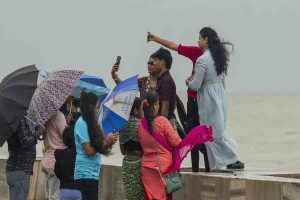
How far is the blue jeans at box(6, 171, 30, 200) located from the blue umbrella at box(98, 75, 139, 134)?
3.47 feet

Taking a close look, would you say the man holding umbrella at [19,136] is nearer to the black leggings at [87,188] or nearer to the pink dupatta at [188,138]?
the black leggings at [87,188]

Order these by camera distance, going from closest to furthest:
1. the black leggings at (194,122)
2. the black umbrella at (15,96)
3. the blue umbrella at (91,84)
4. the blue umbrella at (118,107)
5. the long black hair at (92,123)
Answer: the long black hair at (92,123)
the blue umbrella at (118,107)
the black umbrella at (15,96)
the black leggings at (194,122)
the blue umbrella at (91,84)

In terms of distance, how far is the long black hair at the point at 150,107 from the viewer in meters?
9.41

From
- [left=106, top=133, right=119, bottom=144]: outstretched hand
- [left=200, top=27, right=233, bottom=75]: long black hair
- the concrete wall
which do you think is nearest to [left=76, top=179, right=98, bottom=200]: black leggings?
[left=106, top=133, right=119, bottom=144]: outstretched hand

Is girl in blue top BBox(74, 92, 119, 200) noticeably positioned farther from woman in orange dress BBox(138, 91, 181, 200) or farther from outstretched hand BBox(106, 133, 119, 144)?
woman in orange dress BBox(138, 91, 181, 200)

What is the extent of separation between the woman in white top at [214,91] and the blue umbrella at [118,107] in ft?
4.34

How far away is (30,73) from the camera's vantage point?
409 inches

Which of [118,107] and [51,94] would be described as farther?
[51,94]

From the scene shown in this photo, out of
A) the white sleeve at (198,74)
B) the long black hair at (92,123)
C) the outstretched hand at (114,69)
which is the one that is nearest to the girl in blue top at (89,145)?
the long black hair at (92,123)

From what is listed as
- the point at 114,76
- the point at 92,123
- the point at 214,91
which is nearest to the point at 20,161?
the point at 92,123

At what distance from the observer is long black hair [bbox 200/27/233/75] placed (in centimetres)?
1095

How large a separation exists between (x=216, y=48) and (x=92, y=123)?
2.17m

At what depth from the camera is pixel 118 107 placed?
959 centimetres

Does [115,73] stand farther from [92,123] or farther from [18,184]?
[18,184]
